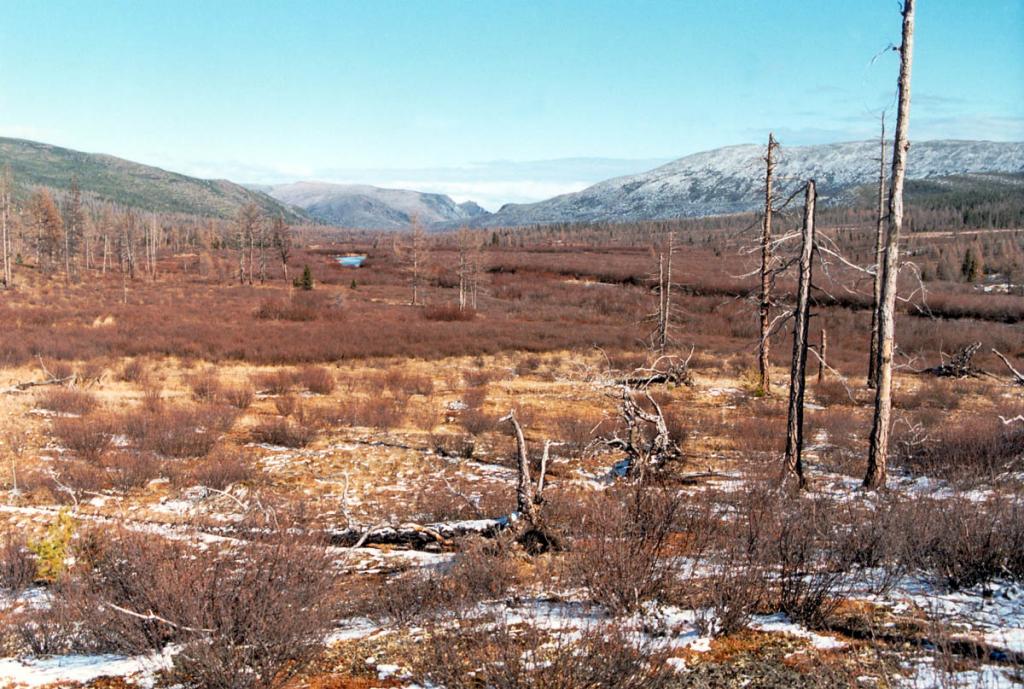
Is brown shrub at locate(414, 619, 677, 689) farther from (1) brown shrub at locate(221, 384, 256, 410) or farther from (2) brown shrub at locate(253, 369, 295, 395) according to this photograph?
(2) brown shrub at locate(253, 369, 295, 395)

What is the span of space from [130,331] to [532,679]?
102 ft

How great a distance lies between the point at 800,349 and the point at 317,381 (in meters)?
15.1

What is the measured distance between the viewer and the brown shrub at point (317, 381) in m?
20.2

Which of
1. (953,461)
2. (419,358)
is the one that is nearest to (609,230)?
(419,358)

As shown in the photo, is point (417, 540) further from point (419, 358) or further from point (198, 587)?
point (419, 358)

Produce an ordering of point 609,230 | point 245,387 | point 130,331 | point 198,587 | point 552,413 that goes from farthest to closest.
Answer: point 609,230
point 130,331
point 245,387
point 552,413
point 198,587

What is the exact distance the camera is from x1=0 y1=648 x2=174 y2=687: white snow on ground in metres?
4.17

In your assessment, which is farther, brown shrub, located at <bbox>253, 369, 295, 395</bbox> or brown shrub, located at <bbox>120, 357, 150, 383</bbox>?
brown shrub, located at <bbox>120, 357, 150, 383</bbox>

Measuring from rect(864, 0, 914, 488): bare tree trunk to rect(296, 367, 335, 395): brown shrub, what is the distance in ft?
51.0

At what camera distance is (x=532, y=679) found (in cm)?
355

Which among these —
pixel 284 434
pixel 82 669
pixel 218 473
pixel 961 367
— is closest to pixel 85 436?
pixel 284 434

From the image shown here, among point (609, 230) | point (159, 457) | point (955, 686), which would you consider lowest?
point (159, 457)

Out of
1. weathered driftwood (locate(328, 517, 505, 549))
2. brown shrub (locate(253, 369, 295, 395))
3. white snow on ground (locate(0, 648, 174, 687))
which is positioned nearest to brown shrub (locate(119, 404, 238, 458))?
brown shrub (locate(253, 369, 295, 395))

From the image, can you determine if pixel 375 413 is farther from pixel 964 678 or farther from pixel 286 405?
pixel 964 678
